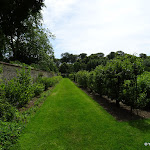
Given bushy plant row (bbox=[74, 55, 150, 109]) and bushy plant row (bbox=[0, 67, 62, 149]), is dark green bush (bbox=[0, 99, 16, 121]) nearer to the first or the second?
bushy plant row (bbox=[0, 67, 62, 149])

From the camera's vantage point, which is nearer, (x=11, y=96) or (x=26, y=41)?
(x=11, y=96)

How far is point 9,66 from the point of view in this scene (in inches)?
242

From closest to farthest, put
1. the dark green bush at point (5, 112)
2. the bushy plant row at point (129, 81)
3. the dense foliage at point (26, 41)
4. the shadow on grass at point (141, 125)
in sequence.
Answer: the dark green bush at point (5, 112)
the shadow on grass at point (141, 125)
the bushy plant row at point (129, 81)
the dense foliage at point (26, 41)

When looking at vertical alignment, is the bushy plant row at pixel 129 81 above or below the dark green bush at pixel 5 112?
above

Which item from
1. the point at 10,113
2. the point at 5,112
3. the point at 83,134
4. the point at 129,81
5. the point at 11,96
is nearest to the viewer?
the point at 83,134

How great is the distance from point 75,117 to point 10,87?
326 cm

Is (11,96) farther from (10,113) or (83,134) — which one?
(83,134)

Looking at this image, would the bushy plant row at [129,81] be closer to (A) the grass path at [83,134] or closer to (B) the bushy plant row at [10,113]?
(A) the grass path at [83,134]

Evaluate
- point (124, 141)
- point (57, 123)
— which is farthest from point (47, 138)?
A: point (124, 141)

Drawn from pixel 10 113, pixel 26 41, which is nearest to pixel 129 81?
pixel 10 113

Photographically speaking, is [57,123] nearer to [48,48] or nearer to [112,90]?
[112,90]

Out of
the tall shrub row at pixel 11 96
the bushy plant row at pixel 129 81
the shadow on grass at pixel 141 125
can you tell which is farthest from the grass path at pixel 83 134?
the bushy plant row at pixel 129 81

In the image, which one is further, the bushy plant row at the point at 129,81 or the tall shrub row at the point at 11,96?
the bushy plant row at the point at 129,81

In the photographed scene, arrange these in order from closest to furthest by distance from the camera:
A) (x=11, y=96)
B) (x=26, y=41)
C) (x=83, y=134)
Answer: (x=83, y=134) → (x=11, y=96) → (x=26, y=41)
